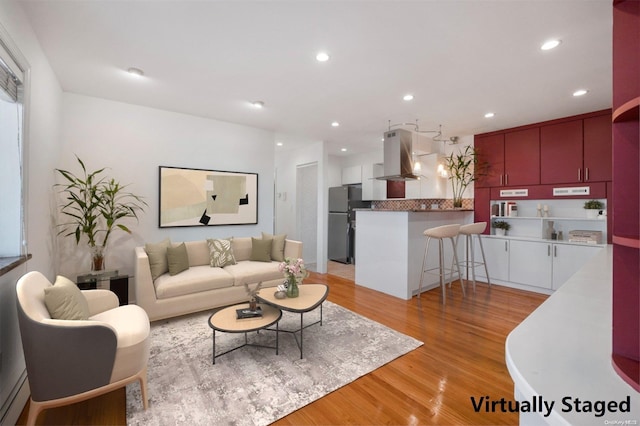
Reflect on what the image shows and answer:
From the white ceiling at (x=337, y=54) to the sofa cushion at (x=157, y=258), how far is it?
72.2 inches

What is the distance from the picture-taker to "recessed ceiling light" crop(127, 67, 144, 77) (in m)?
2.78

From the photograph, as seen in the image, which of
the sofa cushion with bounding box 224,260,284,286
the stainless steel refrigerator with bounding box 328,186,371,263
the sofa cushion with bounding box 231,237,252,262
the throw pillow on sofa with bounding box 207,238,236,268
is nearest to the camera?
the sofa cushion with bounding box 224,260,284,286

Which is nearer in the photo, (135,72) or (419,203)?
(135,72)

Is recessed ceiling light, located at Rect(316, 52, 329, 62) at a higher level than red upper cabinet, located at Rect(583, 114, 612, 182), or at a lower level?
higher

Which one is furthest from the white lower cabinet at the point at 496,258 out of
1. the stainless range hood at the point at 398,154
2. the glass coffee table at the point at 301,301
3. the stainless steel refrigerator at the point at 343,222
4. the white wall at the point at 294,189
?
the glass coffee table at the point at 301,301

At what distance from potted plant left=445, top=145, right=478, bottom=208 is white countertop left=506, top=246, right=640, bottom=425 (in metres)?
4.33

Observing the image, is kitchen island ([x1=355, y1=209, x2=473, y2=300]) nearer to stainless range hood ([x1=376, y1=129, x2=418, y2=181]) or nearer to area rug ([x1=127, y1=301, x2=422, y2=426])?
stainless range hood ([x1=376, y1=129, x2=418, y2=181])

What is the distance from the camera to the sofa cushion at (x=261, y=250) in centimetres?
417

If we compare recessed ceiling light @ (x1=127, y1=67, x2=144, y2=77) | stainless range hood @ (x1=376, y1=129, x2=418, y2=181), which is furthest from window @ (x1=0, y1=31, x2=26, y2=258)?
stainless range hood @ (x1=376, y1=129, x2=418, y2=181)

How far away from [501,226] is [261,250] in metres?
4.05

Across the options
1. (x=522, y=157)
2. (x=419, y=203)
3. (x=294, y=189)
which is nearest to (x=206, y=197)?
(x=294, y=189)

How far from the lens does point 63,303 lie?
1805mm

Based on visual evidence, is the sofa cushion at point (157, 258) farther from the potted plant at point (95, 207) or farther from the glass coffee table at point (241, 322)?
the glass coffee table at point (241, 322)

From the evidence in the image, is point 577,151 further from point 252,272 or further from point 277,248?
point 252,272
